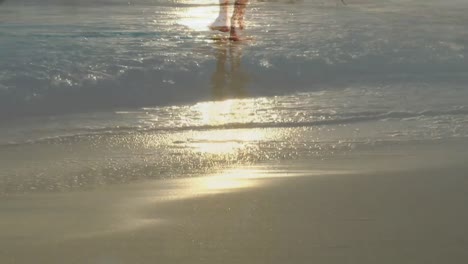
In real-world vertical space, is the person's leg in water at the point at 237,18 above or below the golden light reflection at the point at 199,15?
above

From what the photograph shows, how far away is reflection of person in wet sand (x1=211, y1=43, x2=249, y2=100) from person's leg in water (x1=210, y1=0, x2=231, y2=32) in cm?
160

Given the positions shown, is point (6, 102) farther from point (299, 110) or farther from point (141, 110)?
point (299, 110)

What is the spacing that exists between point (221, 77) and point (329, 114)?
1.65m

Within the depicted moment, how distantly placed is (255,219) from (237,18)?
746 cm

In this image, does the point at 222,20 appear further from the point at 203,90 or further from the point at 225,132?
the point at 225,132

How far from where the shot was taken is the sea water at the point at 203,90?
191 inches

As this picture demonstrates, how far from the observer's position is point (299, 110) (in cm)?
617

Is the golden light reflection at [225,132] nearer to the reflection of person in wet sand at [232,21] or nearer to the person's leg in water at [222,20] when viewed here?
the reflection of person in wet sand at [232,21]

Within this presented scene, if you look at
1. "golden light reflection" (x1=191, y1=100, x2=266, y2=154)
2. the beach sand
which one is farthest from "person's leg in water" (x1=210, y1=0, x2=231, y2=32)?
the beach sand

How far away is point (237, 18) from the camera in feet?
35.1

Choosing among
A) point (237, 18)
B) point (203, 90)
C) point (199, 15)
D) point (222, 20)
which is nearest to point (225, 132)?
point (203, 90)

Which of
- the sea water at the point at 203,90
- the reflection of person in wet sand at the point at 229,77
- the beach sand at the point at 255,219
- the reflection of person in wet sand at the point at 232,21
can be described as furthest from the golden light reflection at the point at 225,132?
the reflection of person in wet sand at the point at 232,21

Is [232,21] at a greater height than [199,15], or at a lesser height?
greater

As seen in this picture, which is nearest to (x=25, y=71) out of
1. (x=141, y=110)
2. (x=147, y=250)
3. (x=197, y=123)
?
(x=141, y=110)
